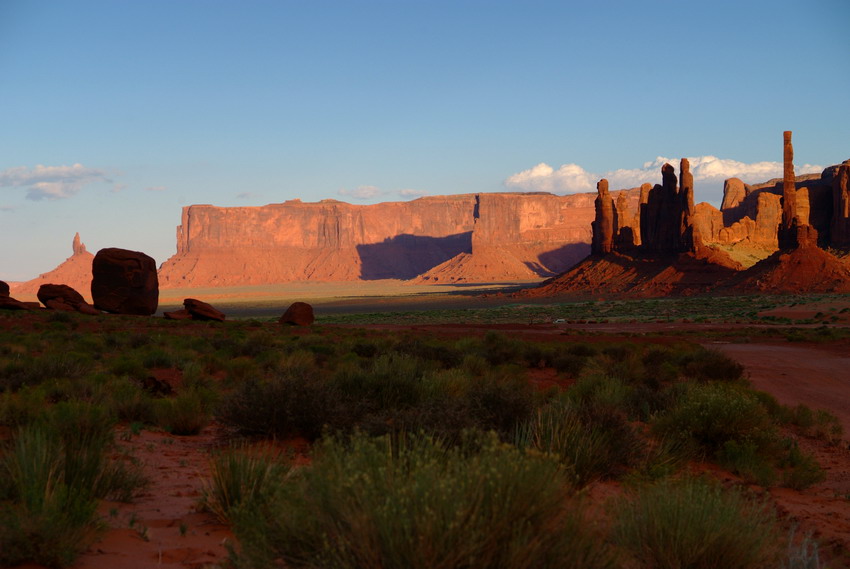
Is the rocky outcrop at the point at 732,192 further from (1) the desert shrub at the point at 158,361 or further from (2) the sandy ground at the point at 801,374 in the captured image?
(1) the desert shrub at the point at 158,361

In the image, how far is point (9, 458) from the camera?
4.98 metres

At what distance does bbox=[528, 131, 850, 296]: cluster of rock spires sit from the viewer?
7650 cm

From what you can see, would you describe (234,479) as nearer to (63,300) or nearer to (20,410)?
(20,410)

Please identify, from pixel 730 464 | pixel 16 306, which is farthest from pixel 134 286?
pixel 730 464

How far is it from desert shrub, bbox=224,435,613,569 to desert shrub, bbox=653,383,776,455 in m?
5.85

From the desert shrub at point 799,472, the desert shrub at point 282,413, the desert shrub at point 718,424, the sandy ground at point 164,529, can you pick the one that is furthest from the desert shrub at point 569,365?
the sandy ground at point 164,529

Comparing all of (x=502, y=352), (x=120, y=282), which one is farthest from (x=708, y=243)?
(x=502, y=352)

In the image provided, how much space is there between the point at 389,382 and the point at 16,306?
32.9m

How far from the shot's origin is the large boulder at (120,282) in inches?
1622

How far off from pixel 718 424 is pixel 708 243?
110 m

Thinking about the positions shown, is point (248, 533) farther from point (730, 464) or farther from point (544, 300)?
point (544, 300)

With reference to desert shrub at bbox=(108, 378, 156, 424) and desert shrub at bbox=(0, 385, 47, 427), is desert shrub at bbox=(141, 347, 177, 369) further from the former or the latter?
desert shrub at bbox=(0, 385, 47, 427)

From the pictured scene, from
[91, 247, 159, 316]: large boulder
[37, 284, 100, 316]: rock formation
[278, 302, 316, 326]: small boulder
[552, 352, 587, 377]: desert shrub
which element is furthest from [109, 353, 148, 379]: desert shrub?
[91, 247, 159, 316]: large boulder

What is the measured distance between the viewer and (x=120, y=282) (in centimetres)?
4131
